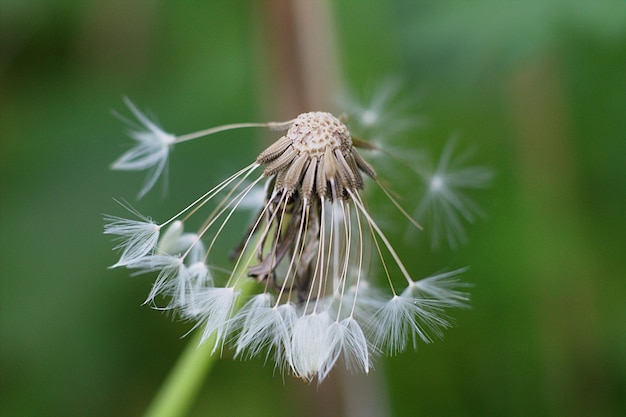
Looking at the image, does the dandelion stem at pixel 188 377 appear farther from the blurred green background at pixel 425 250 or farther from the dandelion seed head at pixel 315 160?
the blurred green background at pixel 425 250

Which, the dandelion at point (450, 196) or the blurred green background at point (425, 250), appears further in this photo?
the blurred green background at point (425, 250)

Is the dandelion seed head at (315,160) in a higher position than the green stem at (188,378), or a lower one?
higher

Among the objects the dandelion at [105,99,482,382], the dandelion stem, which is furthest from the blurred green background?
the dandelion at [105,99,482,382]

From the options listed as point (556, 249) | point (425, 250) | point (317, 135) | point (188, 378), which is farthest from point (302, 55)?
point (188, 378)

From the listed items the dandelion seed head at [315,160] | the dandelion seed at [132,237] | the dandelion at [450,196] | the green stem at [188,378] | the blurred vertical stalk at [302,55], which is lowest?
the green stem at [188,378]

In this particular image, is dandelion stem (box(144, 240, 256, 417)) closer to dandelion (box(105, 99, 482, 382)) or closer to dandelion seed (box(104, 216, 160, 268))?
dandelion (box(105, 99, 482, 382))

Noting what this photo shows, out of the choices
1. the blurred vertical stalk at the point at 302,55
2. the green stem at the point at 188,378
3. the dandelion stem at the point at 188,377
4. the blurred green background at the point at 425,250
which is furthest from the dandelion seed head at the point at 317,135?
the blurred vertical stalk at the point at 302,55

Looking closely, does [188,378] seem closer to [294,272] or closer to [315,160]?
[294,272]

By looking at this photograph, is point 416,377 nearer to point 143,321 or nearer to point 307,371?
point 143,321

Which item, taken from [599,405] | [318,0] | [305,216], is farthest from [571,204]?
[305,216]
